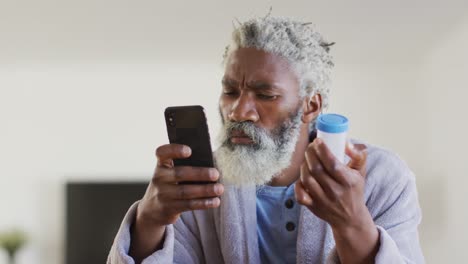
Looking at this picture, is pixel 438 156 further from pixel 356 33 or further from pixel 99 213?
pixel 99 213

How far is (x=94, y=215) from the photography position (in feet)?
10.6

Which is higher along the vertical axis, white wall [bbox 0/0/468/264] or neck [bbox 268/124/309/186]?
neck [bbox 268/124/309/186]

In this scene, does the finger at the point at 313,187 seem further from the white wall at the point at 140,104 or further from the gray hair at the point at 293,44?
the white wall at the point at 140,104

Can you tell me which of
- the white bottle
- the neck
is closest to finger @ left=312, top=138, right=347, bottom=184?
the white bottle

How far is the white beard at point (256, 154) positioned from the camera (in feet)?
3.36

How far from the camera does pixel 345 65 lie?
3.22 meters

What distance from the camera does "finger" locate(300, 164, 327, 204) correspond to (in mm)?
717

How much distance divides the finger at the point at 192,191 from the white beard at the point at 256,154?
21 centimetres

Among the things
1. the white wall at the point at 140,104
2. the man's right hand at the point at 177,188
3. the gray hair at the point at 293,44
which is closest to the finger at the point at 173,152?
the man's right hand at the point at 177,188

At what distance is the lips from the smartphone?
A: 14 cm

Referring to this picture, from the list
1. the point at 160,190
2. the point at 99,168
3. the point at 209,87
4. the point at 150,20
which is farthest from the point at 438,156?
the point at 160,190

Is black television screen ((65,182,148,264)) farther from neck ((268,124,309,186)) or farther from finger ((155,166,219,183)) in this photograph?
finger ((155,166,219,183))

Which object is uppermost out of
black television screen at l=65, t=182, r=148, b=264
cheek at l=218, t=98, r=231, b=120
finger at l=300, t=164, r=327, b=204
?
cheek at l=218, t=98, r=231, b=120

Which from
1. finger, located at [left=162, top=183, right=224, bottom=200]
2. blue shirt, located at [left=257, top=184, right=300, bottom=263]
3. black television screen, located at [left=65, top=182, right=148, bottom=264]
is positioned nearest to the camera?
finger, located at [left=162, top=183, right=224, bottom=200]
